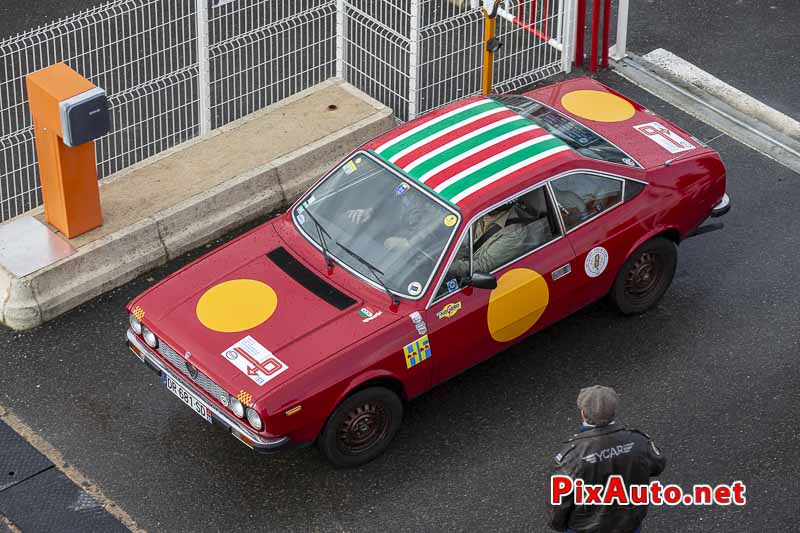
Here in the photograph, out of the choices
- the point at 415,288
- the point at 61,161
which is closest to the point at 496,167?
the point at 415,288

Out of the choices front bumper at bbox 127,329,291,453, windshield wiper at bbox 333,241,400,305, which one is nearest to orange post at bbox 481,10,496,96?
windshield wiper at bbox 333,241,400,305

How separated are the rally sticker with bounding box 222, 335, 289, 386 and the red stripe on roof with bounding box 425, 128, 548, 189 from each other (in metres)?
1.64

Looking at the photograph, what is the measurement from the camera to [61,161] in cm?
956

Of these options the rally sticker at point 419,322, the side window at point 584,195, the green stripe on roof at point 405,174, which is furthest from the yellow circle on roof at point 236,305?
the side window at point 584,195

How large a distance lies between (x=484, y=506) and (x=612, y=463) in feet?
6.17

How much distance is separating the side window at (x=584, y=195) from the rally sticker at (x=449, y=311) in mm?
1065

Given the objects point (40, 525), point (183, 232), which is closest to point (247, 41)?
point (183, 232)

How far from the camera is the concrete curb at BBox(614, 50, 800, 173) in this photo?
11719mm

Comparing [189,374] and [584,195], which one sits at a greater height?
[584,195]

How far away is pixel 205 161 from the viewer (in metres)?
10.8

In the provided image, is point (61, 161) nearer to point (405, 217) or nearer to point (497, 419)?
point (405, 217)

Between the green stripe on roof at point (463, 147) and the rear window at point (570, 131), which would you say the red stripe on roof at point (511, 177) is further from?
the green stripe on roof at point (463, 147)

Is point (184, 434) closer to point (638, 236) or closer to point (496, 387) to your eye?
point (496, 387)

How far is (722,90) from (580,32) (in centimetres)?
150
